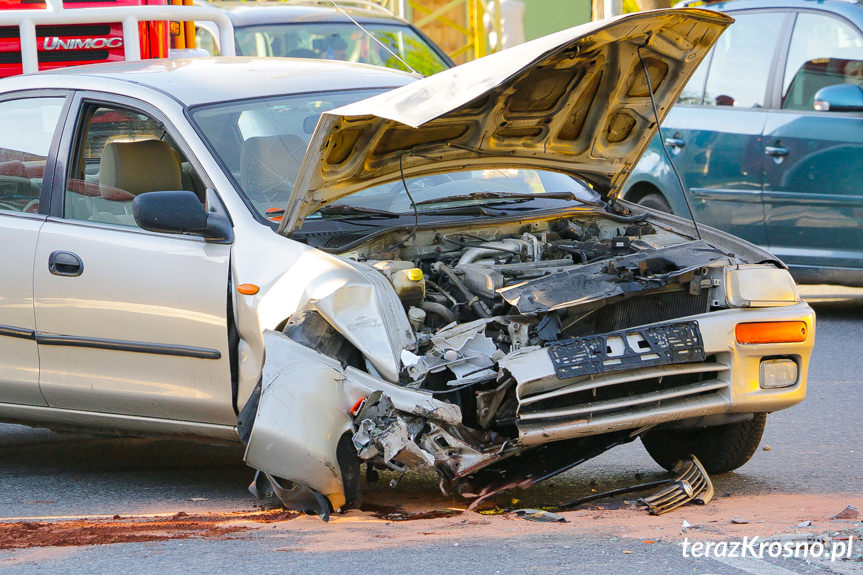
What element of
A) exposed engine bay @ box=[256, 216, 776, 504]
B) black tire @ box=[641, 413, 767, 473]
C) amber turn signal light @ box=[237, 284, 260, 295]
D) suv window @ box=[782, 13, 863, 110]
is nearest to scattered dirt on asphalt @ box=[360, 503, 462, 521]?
exposed engine bay @ box=[256, 216, 776, 504]

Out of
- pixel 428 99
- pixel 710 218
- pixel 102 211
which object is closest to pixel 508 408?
pixel 428 99

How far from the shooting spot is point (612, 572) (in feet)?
13.0

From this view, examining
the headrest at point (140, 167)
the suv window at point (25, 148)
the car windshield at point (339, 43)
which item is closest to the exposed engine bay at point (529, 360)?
the headrest at point (140, 167)

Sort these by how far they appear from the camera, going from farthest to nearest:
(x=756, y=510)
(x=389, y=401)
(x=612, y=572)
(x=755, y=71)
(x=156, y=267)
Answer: (x=755, y=71), (x=156, y=267), (x=756, y=510), (x=389, y=401), (x=612, y=572)

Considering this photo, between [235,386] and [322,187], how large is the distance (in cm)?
83

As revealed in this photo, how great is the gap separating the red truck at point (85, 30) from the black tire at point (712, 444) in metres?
4.05

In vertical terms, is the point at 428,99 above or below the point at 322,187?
above

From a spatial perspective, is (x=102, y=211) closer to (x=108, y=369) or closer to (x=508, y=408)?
(x=108, y=369)

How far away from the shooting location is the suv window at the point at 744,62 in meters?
9.48

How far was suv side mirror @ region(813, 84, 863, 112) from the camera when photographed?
8648mm

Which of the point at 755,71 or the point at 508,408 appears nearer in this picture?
the point at 508,408

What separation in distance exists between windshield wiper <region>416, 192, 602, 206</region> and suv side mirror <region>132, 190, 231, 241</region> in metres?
0.95

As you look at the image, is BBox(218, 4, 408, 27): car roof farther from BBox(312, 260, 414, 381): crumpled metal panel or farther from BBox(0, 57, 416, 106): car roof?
BBox(312, 260, 414, 381): crumpled metal panel

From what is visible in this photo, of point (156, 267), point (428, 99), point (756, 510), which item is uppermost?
point (428, 99)
